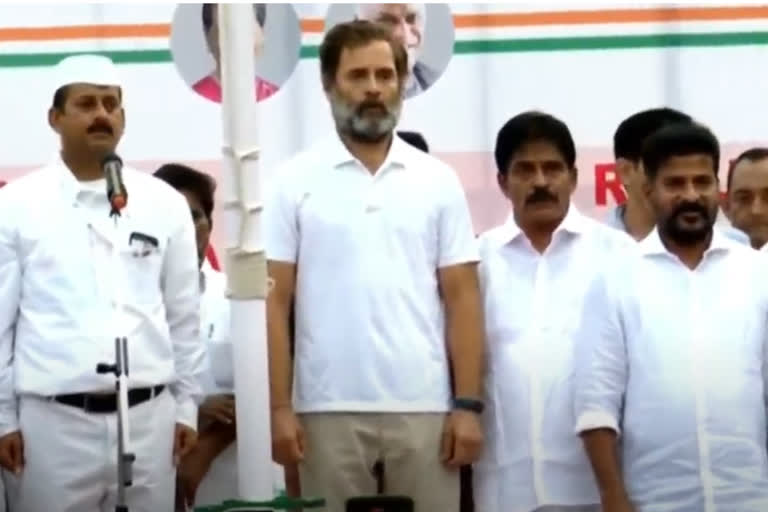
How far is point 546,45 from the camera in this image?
512 cm

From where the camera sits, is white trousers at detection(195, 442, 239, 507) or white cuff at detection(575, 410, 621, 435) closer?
white cuff at detection(575, 410, 621, 435)

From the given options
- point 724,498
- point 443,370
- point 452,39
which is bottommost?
point 724,498

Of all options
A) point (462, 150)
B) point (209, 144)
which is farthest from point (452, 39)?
point (209, 144)

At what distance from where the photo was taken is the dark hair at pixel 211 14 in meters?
5.00

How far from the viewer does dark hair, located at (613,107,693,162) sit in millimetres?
4770

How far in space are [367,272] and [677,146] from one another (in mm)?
684

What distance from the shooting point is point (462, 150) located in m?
5.05

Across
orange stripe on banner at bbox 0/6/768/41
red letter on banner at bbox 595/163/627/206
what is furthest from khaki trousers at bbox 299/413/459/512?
orange stripe on banner at bbox 0/6/768/41

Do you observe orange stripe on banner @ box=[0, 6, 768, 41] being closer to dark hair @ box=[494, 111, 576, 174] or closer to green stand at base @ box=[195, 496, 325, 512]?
dark hair @ box=[494, 111, 576, 174]

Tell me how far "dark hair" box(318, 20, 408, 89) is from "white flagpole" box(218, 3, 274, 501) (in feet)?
1.51

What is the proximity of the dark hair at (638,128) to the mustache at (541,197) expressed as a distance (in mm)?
439

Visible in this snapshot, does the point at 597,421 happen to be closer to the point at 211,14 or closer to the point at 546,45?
the point at 546,45

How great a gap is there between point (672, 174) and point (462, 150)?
94 centimetres

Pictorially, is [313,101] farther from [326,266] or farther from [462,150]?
[326,266]
